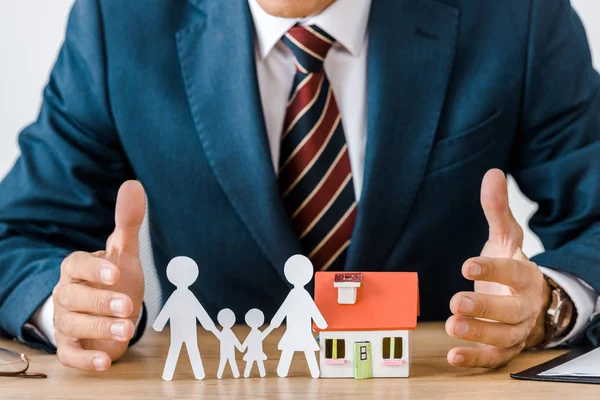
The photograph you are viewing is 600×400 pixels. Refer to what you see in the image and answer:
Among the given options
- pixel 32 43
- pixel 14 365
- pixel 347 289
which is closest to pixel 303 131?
pixel 347 289

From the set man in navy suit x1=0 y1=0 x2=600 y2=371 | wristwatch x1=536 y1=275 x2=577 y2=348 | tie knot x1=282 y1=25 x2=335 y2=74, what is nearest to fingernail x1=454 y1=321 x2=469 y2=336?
wristwatch x1=536 y1=275 x2=577 y2=348

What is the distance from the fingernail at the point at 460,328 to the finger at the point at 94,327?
15.8 inches

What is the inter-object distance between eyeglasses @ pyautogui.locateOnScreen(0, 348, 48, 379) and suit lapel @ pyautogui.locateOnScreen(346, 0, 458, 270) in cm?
60

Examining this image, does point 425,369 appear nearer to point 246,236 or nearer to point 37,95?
point 246,236

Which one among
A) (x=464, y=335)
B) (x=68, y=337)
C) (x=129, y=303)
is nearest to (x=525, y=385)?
(x=464, y=335)

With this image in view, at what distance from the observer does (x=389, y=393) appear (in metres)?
0.94

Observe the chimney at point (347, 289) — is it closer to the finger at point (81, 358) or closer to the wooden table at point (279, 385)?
the wooden table at point (279, 385)

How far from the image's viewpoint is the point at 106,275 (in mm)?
1035

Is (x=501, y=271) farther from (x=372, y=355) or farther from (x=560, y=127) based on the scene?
(x=560, y=127)

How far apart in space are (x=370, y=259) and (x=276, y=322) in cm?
52

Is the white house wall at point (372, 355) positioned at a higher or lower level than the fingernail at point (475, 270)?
lower

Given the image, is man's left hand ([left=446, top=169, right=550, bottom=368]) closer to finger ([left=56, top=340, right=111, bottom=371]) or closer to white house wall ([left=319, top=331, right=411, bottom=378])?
white house wall ([left=319, top=331, right=411, bottom=378])

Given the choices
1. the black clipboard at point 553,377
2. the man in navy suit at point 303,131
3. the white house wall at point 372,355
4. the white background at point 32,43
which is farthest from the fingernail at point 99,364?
the white background at point 32,43

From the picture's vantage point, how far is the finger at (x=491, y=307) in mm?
1022
